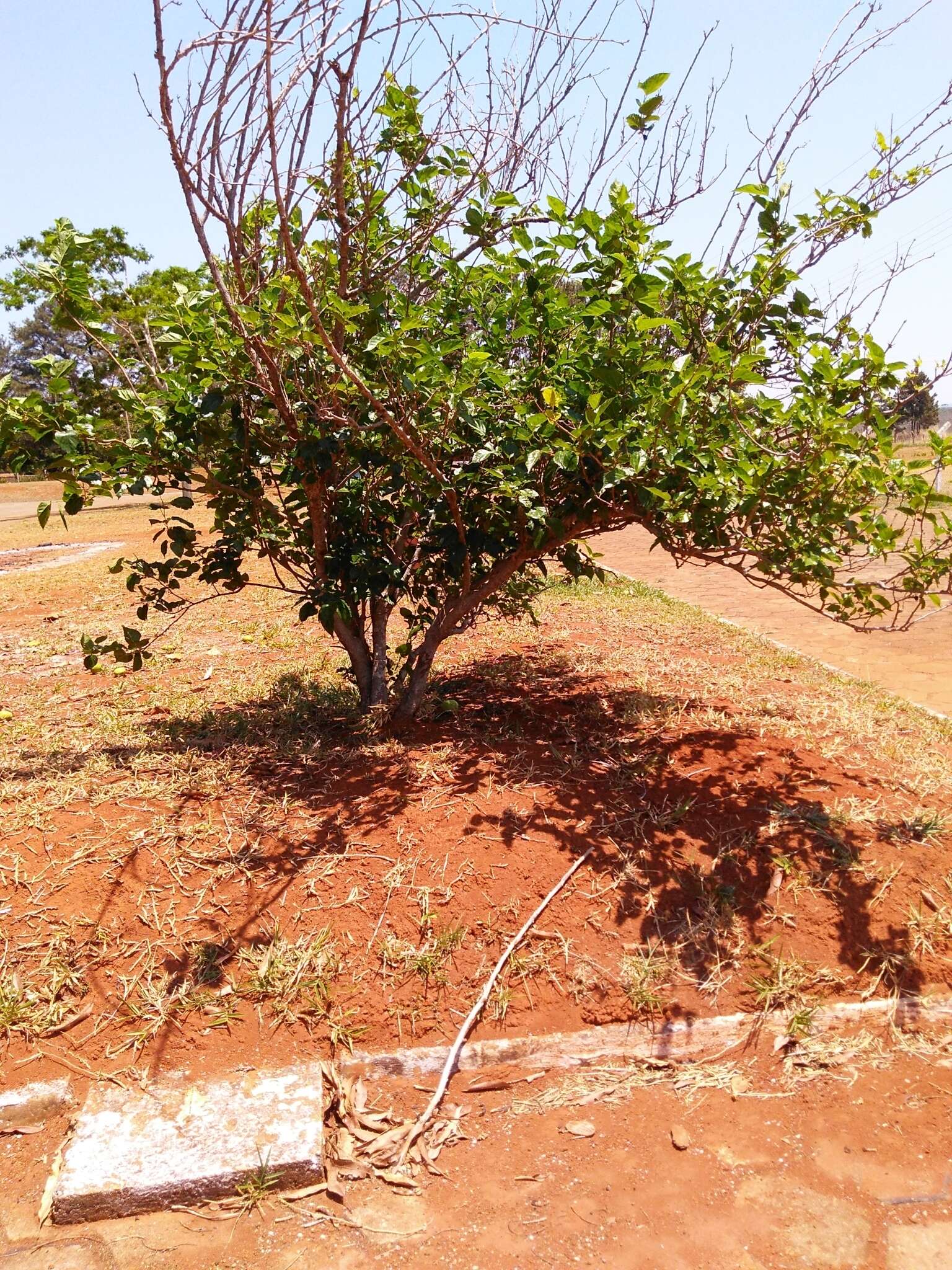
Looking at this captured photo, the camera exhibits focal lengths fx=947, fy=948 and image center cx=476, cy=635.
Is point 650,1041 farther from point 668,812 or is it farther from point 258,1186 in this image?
point 258,1186

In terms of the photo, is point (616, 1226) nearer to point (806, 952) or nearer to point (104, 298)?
point (806, 952)

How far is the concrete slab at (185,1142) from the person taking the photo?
2.32m

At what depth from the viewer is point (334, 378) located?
3.59m

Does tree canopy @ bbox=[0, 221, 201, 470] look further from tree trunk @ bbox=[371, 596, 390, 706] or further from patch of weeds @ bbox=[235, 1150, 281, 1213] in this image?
patch of weeds @ bbox=[235, 1150, 281, 1213]

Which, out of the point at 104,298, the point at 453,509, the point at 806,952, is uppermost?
the point at 104,298

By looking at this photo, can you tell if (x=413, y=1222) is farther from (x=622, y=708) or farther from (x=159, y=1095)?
(x=622, y=708)

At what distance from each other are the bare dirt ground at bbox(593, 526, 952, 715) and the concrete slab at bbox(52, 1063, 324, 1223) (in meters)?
3.57

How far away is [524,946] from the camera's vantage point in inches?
122

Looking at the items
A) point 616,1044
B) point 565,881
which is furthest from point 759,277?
point 616,1044

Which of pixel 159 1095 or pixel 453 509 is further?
pixel 453 509

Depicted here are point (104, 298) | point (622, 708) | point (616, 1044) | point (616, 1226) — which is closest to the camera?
point (616, 1226)

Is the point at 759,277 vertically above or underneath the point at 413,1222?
above

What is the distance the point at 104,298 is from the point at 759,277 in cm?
1491

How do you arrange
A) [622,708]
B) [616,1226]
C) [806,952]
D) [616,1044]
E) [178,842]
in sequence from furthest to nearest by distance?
[622,708] → [178,842] → [806,952] → [616,1044] → [616,1226]
